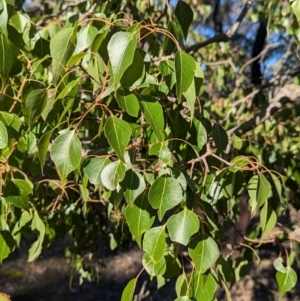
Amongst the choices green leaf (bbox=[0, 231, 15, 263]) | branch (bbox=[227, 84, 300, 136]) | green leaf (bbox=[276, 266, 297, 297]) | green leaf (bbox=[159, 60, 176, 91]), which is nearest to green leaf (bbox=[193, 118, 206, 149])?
green leaf (bbox=[159, 60, 176, 91])

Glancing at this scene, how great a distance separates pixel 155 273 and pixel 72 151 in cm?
30

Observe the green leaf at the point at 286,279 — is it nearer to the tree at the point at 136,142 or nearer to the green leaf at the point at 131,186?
the tree at the point at 136,142

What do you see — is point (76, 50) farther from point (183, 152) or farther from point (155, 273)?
point (155, 273)

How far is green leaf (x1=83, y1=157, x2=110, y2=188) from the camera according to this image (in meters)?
0.95

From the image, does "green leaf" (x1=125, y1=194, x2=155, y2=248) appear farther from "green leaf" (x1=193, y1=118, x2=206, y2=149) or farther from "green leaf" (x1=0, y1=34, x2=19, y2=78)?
"green leaf" (x1=0, y1=34, x2=19, y2=78)

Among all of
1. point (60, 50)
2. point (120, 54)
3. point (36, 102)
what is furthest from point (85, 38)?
point (120, 54)

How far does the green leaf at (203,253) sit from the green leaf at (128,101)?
0.26 meters

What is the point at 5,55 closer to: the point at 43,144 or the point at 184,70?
the point at 43,144

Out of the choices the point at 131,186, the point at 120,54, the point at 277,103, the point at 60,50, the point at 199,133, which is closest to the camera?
the point at 120,54

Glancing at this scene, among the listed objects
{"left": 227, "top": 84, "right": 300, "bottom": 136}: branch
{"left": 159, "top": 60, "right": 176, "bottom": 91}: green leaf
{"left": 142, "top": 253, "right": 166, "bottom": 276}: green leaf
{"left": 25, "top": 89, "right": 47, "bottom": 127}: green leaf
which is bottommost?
{"left": 227, "top": 84, "right": 300, "bottom": 136}: branch

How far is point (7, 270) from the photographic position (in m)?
5.12

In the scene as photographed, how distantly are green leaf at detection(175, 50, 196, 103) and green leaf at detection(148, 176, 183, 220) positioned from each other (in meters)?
0.16

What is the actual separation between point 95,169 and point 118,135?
14 cm

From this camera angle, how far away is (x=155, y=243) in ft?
2.96
